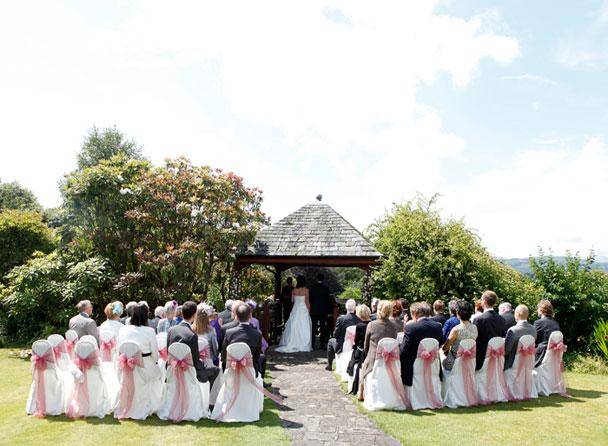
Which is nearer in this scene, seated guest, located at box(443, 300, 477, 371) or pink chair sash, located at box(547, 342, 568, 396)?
seated guest, located at box(443, 300, 477, 371)

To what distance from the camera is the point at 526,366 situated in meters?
8.55

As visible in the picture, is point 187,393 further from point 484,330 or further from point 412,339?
point 484,330

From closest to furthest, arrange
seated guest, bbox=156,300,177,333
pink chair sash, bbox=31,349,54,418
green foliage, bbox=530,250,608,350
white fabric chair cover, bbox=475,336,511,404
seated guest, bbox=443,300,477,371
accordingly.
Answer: pink chair sash, bbox=31,349,54,418 → seated guest, bbox=443,300,477,371 → white fabric chair cover, bbox=475,336,511,404 → seated guest, bbox=156,300,177,333 → green foliage, bbox=530,250,608,350

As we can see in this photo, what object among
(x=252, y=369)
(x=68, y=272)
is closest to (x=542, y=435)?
(x=252, y=369)

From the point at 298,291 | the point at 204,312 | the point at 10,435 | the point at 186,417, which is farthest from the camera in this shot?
the point at 298,291

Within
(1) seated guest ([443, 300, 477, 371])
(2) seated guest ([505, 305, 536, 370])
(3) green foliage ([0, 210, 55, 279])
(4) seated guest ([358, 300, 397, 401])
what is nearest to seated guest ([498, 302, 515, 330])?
(2) seated guest ([505, 305, 536, 370])

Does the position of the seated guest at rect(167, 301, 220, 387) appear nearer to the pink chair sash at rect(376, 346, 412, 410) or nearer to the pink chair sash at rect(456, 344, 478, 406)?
A: the pink chair sash at rect(376, 346, 412, 410)

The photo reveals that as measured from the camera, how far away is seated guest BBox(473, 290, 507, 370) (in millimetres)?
8289

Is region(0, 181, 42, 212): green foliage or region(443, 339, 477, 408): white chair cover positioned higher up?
region(0, 181, 42, 212): green foliage

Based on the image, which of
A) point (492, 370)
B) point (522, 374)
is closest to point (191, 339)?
point (492, 370)

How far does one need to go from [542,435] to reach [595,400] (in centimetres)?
292

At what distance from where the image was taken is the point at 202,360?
7.39m

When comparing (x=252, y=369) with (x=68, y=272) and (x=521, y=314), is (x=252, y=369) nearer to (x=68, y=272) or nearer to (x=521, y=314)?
(x=521, y=314)

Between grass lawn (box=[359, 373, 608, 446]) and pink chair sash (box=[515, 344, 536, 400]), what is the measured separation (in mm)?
246
